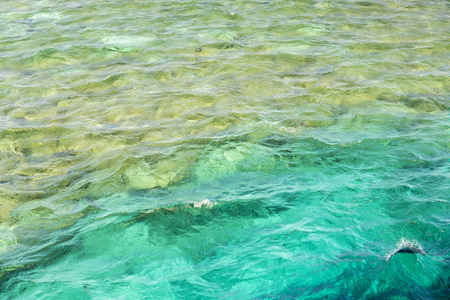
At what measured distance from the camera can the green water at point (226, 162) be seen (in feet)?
11.7

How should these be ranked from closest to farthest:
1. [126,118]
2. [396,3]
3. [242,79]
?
[126,118]
[242,79]
[396,3]

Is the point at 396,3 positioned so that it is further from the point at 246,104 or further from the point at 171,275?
the point at 171,275

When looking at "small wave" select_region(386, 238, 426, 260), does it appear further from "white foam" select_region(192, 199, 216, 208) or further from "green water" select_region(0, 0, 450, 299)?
"white foam" select_region(192, 199, 216, 208)

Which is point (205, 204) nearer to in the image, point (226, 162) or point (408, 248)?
point (226, 162)

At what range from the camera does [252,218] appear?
418cm

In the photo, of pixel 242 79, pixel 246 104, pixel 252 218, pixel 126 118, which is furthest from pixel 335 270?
pixel 242 79

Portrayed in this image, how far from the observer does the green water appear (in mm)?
3557

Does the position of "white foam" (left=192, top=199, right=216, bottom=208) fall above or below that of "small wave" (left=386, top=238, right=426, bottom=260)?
above

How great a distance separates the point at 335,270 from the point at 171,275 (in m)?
1.49

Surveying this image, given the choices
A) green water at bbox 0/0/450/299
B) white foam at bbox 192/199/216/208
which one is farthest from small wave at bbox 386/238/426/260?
white foam at bbox 192/199/216/208

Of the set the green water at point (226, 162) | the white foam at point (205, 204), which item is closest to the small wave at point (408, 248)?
the green water at point (226, 162)

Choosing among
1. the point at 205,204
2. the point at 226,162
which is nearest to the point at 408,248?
the point at 205,204

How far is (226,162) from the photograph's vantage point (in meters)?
5.11

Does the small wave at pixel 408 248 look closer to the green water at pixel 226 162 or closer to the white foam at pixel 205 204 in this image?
the green water at pixel 226 162
